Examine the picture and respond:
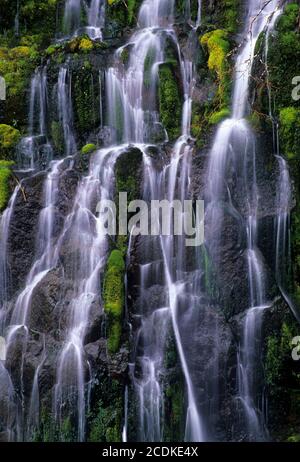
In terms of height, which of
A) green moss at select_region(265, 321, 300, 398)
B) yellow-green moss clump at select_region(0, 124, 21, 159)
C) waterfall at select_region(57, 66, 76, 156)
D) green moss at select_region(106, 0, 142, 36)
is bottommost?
green moss at select_region(265, 321, 300, 398)

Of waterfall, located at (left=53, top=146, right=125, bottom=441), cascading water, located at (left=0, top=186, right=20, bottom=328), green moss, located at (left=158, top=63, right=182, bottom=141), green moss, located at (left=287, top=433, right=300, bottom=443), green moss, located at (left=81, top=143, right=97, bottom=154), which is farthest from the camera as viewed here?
green moss, located at (left=158, top=63, right=182, bottom=141)

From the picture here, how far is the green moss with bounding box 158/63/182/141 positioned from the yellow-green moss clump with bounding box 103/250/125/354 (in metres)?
3.74

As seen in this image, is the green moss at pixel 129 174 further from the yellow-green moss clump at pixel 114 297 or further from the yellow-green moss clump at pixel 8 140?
the yellow-green moss clump at pixel 8 140

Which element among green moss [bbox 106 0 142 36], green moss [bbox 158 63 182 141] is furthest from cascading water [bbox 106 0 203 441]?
green moss [bbox 106 0 142 36]

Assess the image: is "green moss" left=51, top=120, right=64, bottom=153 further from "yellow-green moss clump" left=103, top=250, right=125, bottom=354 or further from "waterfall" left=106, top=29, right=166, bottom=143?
"yellow-green moss clump" left=103, top=250, right=125, bottom=354

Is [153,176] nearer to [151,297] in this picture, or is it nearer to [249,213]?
[249,213]

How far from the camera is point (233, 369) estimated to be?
30.5 feet

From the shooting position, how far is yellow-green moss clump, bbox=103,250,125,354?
9508 millimetres

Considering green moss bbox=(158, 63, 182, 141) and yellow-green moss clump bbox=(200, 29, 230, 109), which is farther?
green moss bbox=(158, 63, 182, 141)

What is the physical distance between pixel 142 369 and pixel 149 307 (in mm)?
1046

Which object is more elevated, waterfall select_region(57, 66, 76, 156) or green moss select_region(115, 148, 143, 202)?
waterfall select_region(57, 66, 76, 156)

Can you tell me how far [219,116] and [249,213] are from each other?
7.67ft
